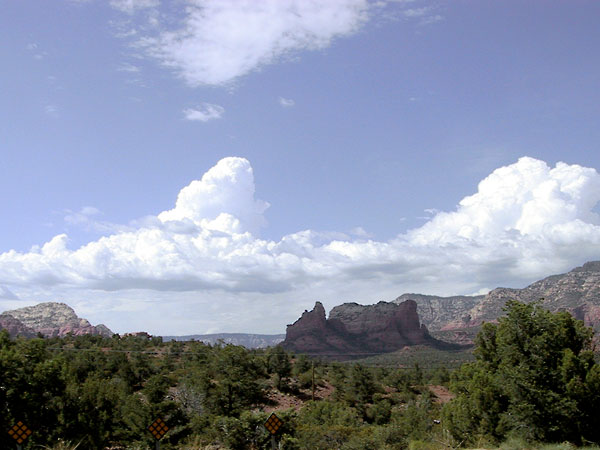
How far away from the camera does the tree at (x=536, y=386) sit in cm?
2069

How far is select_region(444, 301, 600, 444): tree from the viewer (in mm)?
20688

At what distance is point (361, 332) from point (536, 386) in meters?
156

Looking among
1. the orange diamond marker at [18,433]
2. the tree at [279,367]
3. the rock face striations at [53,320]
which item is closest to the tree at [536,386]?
the orange diamond marker at [18,433]

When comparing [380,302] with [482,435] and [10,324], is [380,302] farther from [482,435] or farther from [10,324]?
[482,435]

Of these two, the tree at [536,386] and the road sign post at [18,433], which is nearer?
the road sign post at [18,433]

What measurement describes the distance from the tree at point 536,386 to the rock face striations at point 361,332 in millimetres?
132575

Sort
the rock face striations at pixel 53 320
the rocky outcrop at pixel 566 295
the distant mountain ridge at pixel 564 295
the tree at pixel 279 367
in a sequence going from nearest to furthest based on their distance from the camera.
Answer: the tree at pixel 279 367
the rocky outcrop at pixel 566 295
the distant mountain ridge at pixel 564 295
the rock face striations at pixel 53 320

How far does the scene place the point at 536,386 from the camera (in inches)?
836

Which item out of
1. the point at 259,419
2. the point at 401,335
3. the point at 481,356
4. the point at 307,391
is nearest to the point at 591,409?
the point at 481,356

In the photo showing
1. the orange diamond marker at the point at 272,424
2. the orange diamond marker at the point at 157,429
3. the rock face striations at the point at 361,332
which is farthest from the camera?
the rock face striations at the point at 361,332

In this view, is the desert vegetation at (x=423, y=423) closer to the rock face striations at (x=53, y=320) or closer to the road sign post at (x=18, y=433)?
the road sign post at (x=18, y=433)

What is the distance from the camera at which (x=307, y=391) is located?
180 ft

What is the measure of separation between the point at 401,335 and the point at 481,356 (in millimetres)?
144315

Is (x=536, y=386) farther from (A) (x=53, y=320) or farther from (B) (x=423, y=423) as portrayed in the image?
(A) (x=53, y=320)
